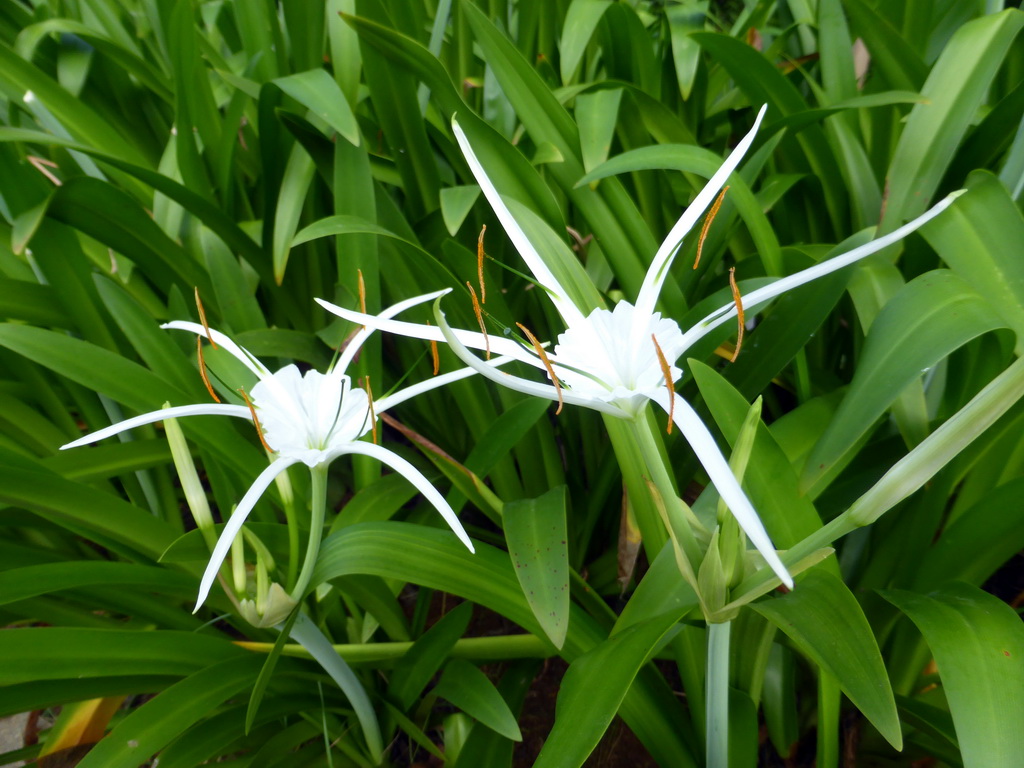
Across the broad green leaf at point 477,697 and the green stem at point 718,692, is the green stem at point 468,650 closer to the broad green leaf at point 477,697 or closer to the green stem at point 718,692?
the broad green leaf at point 477,697

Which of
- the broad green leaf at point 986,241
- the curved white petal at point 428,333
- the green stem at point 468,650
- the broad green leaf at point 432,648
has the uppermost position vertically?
the curved white petal at point 428,333

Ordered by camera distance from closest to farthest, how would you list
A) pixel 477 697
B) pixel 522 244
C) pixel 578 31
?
pixel 522 244 → pixel 477 697 → pixel 578 31

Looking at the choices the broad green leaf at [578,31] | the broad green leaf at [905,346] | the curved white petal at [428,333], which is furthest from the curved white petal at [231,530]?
the broad green leaf at [578,31]

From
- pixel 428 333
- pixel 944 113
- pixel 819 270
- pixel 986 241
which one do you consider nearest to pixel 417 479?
pixel 428 333

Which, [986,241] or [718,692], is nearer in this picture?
[718,692]

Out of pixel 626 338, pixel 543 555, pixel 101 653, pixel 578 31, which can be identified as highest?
pixel 578 31

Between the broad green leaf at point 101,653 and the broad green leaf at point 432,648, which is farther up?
the broad green leaf at point 101,653

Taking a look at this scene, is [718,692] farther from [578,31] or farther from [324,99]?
[578,31]
